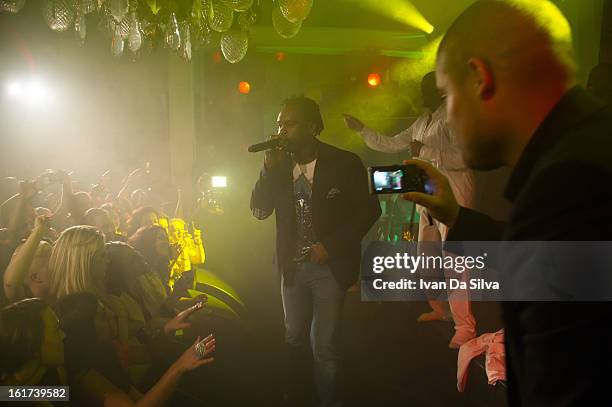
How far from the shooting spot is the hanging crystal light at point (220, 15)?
94.9 inches

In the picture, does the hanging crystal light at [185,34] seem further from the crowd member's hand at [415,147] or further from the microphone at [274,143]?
the crowd member's hand at [415,147]

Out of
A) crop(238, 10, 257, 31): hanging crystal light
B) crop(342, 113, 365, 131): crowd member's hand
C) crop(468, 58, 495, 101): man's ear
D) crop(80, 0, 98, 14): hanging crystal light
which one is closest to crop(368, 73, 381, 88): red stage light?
crop(342, 113, 365, 131): crowd member's hand

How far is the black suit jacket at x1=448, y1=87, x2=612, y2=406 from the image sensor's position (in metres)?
0.63

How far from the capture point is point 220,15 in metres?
2.45

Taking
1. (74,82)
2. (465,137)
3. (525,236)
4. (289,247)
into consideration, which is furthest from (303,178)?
(74,82)

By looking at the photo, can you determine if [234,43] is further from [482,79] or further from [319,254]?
[482,79]

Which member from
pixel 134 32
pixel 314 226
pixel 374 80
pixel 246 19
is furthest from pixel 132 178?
pixel 374 80

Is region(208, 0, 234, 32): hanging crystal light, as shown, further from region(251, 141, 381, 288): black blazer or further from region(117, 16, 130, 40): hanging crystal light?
region(251, 141, 381, 288): black blazer

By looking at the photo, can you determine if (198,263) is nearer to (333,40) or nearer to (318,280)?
(318,280)

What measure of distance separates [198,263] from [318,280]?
1.12m

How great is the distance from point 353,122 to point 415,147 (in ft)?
1.39

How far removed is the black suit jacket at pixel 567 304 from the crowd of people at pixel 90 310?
6.17ft

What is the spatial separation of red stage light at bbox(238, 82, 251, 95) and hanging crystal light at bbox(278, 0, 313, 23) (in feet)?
2.86

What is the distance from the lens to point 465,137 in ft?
3.10
